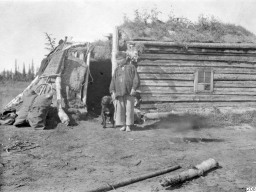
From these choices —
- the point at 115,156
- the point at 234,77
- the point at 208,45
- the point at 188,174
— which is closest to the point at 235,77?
the point at 234,77

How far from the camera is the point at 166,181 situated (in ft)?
14.7

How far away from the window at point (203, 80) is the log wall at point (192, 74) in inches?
4.8

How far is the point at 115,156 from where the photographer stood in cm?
624

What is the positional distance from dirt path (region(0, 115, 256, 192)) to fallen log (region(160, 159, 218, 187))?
0.10 meters

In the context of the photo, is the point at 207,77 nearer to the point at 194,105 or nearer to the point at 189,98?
the point at 189,98

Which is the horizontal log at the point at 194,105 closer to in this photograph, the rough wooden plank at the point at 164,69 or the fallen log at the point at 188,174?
the rough wooden plank at the point at 164,69

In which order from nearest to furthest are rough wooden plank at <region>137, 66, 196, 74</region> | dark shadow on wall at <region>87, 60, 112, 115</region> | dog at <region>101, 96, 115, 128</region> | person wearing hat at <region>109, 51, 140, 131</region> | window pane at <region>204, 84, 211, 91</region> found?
person wearing hat at <region>109, 51, 140, 131</region>
dog at <region>101, 96, 115, 128</region>
rough wooden plank at <region>137, 66, 196, 74</region>
window pane at <region>204, 84, 211, 91</region>
dark shadow on wall at <region>87, 60, 112, 115</region>

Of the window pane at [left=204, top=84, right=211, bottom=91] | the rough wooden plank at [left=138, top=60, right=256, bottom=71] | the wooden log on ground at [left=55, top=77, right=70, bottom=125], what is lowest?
the wooden log on ground at [left=55, top=77, right=70, bottom=125]

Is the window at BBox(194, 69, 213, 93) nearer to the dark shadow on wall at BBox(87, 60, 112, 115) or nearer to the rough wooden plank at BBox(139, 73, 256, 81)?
the rough wooden plank at BBox(139, 73, 256, 81)

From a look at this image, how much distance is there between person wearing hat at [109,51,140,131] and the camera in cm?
848

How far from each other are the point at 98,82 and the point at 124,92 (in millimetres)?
5452

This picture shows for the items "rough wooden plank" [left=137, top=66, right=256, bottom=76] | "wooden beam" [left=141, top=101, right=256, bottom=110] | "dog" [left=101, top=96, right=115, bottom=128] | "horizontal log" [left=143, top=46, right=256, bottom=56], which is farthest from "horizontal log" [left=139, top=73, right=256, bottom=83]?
"dog" [left=101, top=96, right=115, bottom=128]

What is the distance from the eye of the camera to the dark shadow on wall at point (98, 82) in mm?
12914

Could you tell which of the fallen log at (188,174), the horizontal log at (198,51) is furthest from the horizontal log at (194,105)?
the fallen log at (188,174)
